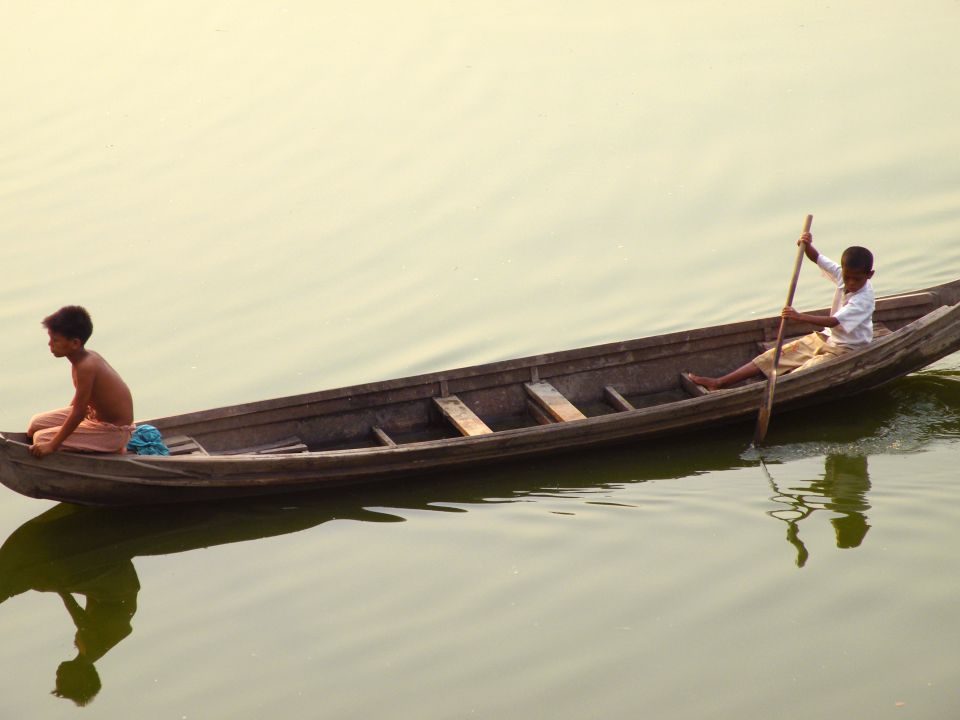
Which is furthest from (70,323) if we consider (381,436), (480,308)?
(480,308)

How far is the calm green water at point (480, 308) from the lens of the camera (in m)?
5.75

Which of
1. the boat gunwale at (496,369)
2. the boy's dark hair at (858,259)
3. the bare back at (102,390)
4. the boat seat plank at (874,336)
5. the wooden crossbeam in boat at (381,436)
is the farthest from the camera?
the boat seat plank at (874,336)

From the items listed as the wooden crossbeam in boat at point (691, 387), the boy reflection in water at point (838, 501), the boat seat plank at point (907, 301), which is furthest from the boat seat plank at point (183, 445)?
the boat seat plank at point (907, 301)

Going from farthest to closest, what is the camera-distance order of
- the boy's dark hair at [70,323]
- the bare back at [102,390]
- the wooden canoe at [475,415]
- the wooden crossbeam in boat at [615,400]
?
the wooden crossbeam in boat at [615,400]
the wooden canoe at [475,415]
the bare back at [102,390]
the boy's dark hair at [70,323]

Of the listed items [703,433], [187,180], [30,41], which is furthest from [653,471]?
[30,41]

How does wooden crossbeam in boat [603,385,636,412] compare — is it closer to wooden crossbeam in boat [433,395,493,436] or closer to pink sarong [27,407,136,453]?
wooden crossbeam in boat [433,395,493,436]

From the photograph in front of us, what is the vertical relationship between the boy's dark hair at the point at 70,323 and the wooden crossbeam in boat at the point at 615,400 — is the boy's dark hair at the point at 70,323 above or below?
above

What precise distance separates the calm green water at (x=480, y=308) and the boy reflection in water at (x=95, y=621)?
0.09 feet

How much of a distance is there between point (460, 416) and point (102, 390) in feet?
6.96

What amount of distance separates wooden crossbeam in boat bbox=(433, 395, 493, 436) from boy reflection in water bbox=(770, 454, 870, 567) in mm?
1772

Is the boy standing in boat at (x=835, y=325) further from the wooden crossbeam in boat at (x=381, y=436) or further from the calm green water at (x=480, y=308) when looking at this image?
the wooden crossbeam in boat at (x=381, y=436)

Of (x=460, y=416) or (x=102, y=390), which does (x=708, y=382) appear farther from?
(x=102, y=390)

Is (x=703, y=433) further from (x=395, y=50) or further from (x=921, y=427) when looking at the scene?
(x=395, y=50)

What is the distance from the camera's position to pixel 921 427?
307 inches
